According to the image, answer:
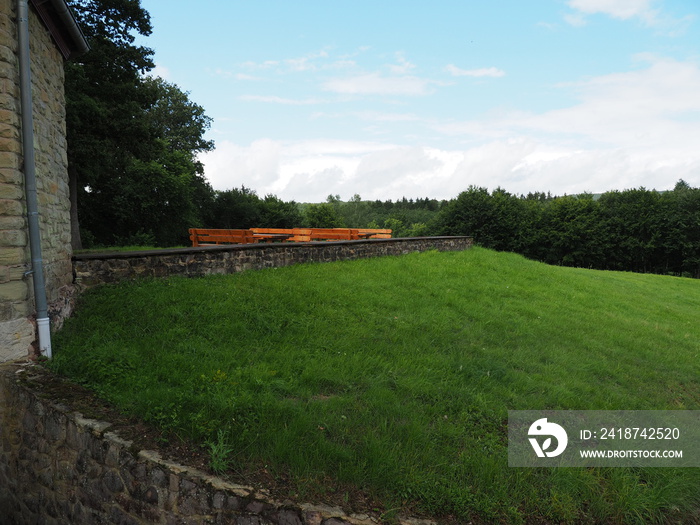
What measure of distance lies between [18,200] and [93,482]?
10.0ft

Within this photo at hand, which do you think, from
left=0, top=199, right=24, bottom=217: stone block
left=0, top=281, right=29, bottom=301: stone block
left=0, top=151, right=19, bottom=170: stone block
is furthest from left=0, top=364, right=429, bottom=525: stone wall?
left=0, top=151, right=19, bottom=170: stone block

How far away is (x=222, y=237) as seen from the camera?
1206 cm

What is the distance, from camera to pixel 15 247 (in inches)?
174

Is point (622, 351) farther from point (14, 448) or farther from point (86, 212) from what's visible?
point (86, 212)

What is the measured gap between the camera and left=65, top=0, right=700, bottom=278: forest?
46.3ft

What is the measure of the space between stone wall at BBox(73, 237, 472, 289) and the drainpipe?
1546 millimetres

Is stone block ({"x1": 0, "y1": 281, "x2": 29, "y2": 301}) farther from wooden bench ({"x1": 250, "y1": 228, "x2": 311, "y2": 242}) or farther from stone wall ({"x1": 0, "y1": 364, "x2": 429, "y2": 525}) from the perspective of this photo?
wooden bench ({"x1": 250, "y1": 228, "x2": 311, "y2": 242})

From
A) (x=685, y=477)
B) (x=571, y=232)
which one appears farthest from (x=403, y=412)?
(x=571, y=232)

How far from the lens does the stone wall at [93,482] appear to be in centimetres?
275

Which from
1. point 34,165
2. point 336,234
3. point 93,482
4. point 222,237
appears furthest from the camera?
point 336,234

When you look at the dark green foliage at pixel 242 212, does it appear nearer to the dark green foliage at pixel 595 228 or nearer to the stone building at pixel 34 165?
the dark green foliage at pixel 595 228

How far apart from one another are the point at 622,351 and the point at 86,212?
25.5m

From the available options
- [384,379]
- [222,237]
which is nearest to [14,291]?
[384,379]

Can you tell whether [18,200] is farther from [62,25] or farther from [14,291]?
[62,25]
